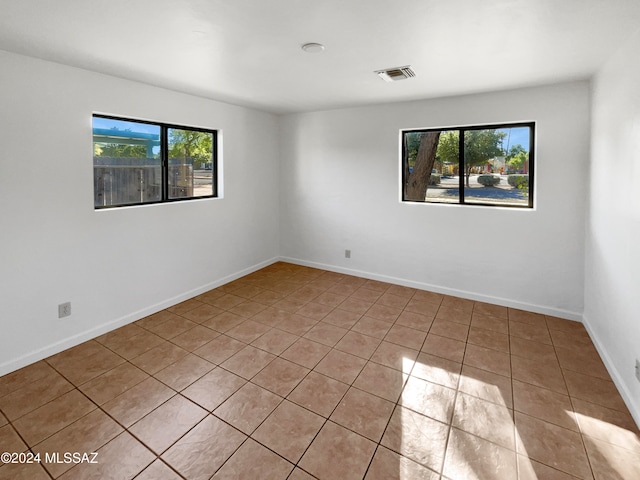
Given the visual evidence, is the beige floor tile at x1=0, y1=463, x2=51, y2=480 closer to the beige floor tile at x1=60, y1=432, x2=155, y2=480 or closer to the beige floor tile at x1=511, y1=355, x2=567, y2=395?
the beige floor tile at x1=60, y1=432, x2=155, y2=480

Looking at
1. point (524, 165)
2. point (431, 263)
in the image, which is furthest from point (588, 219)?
point (431, 263)

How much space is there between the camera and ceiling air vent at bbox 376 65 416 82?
9.41ft

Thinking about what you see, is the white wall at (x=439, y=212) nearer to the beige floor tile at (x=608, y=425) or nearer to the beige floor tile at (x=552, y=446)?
the beige floor tile at (x=608, y=425)

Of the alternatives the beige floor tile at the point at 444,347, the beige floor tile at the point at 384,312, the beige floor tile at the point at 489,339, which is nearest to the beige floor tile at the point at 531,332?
the beige floor tile at the point at 489,339

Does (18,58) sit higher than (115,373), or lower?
higher

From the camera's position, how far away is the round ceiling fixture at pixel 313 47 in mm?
2330

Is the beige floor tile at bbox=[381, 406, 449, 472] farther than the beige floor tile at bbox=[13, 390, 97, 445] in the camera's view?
No

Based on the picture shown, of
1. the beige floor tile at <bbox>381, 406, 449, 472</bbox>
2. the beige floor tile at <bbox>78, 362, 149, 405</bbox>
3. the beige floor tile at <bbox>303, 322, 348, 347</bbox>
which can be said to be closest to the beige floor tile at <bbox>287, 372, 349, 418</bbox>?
the beige floor tile at <bbox>381, 406, 449, 472</bbox>

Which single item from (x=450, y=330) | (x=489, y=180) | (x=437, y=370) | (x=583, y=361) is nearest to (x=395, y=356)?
(x=437, y=370)

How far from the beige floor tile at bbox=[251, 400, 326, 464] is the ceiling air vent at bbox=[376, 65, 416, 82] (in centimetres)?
268

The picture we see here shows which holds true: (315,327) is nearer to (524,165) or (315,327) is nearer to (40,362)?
(40,362)

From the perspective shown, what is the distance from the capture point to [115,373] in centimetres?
256

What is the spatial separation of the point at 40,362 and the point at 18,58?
2286 millimetres

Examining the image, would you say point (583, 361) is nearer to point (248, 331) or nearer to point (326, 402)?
point (326, 402)
